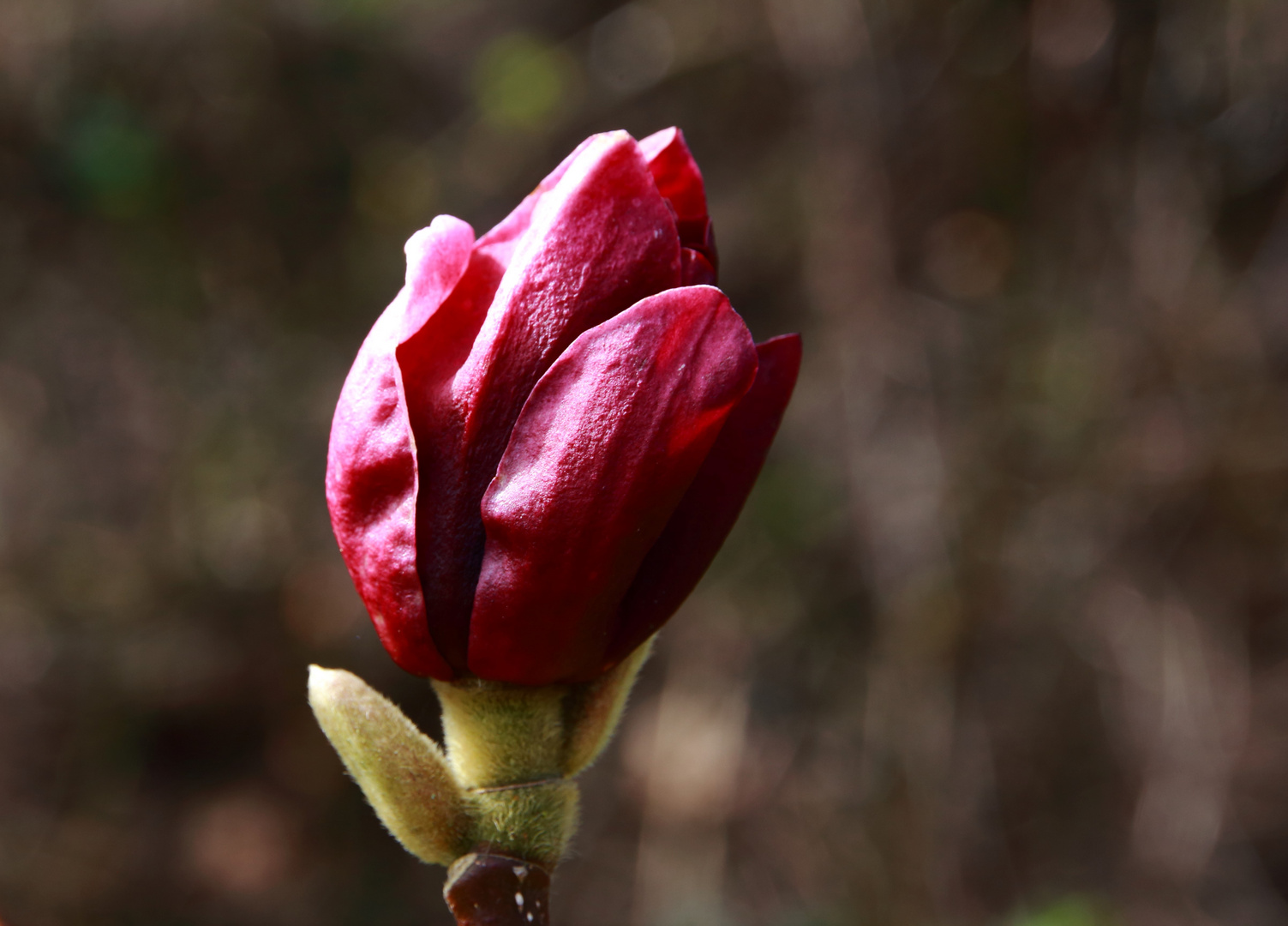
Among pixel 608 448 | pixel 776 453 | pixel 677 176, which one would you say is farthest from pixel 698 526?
pixel 776 453

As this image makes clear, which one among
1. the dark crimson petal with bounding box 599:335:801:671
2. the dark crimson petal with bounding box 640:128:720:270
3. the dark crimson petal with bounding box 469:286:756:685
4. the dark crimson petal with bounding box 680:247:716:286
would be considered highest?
the dark crimson petal with bounding box 640:128:720:270

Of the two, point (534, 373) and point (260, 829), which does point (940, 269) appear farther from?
point (534, 373)

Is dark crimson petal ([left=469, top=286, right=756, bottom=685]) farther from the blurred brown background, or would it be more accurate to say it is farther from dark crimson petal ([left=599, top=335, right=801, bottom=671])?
the blurred brown background

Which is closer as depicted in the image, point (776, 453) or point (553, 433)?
point (553, 433)

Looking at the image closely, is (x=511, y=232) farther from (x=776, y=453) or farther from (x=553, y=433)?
(x=776, y=453)

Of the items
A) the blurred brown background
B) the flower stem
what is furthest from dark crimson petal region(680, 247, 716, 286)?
the blurred brown background

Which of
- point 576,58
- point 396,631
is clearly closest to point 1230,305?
point 576,58

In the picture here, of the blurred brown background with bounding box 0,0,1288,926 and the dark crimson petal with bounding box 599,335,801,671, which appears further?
the blurred brown background with bounding box 0,0,1288,926
